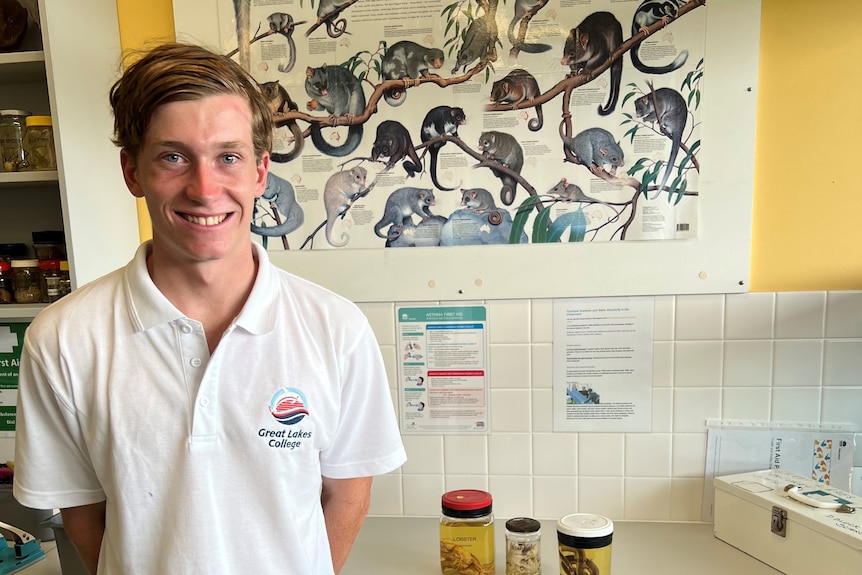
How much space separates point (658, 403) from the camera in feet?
4.76

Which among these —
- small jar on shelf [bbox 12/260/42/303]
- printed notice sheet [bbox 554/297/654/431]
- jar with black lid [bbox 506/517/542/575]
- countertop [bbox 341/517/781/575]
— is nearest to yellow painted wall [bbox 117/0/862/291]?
printed notice sheet [bbox 554/297/654/431]

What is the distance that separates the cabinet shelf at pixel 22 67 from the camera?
127cm

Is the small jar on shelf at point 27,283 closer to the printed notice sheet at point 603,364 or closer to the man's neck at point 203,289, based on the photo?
the man's neck at point 203,289

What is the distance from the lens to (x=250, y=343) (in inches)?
35.6

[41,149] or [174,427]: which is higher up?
[41,149]

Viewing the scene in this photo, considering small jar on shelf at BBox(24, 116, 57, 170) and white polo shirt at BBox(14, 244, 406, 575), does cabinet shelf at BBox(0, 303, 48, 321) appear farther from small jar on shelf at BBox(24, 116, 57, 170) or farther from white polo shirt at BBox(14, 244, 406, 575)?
white polo shirt at BBox(14, 244, 406, 575)

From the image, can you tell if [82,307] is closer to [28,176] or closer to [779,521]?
[28,176]

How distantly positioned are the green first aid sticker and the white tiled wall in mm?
1007

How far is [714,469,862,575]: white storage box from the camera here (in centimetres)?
110

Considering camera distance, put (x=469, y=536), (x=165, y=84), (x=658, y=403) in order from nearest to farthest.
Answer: (x=165, y=84) < (x=469, y=536) < (x=658, y=403)

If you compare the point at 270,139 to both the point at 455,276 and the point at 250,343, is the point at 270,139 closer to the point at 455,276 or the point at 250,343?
the point at 250,343

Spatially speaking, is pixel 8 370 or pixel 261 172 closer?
pixel 261 172

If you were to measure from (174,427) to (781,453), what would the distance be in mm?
1411

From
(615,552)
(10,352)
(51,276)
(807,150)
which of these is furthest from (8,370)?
(807,150)
